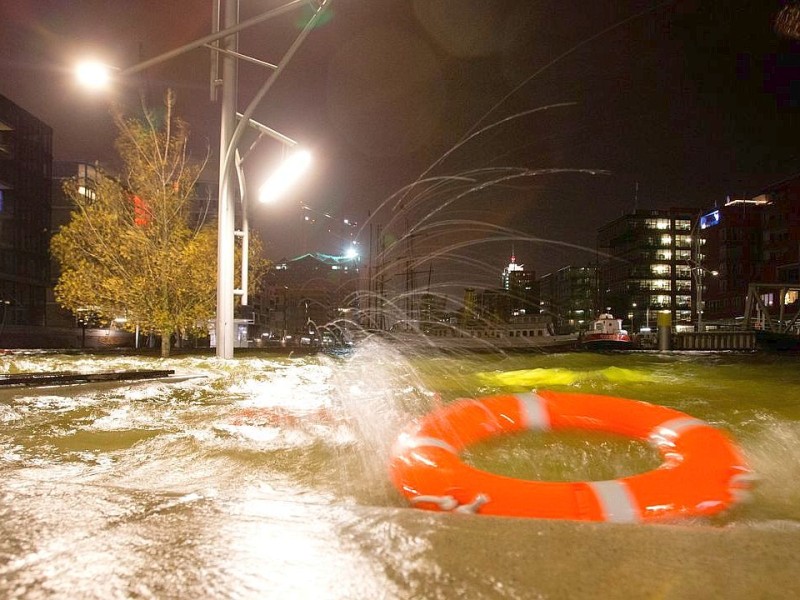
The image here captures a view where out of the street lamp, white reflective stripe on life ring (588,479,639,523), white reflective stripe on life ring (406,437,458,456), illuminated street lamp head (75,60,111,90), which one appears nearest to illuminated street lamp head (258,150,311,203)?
the street lamp

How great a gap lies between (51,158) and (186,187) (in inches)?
1882

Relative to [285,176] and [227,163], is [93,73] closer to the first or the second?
[227,163]

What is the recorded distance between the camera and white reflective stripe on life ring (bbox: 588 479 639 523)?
3.90 metres

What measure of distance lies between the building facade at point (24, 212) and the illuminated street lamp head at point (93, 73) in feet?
143

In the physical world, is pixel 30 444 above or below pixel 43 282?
below

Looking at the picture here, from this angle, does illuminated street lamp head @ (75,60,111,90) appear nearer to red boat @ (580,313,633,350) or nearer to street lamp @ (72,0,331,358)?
street lamp @ (72,0,331,358)

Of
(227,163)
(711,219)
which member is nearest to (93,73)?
(227,163)

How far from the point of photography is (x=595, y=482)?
14.5 feet

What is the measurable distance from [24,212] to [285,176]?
49.2 metres

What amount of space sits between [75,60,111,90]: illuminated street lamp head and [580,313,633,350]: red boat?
3174cm

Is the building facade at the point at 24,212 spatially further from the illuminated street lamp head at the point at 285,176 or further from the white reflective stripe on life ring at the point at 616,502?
the white reflective stripe on life ring at the point at 616,502

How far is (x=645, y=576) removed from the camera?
8.64 feet

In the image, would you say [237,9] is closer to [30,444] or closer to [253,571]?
[30,444]

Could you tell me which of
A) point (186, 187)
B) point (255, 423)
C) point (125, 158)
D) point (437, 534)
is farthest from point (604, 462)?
point (125, 158)
